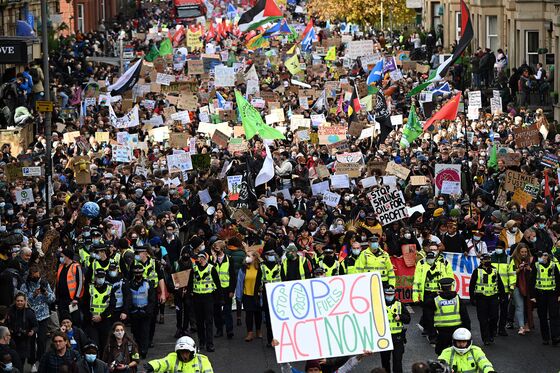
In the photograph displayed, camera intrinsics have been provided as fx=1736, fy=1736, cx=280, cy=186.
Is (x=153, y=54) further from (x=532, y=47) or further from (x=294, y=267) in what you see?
(x=294, y=267)

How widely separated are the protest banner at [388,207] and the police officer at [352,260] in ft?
11.4

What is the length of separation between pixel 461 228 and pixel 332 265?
12.1ft

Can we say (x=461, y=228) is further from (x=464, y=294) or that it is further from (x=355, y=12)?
(x=355, y=12)

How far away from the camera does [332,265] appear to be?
74.7ft

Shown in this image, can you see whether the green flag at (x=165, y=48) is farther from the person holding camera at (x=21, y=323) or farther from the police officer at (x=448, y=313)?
the police officer at (x=448, y=313)

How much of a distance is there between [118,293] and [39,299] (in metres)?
0.97

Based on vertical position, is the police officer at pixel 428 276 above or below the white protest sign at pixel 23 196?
below

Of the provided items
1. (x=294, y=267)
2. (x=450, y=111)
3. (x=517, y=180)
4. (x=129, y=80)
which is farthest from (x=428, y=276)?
(x=129, y=80)

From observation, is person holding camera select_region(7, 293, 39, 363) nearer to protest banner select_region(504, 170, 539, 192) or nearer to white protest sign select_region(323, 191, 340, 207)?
white protest sign select_region(323, 191, 340, 207)

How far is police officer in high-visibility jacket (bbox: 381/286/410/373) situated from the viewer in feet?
66.4

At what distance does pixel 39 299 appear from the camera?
2125cm

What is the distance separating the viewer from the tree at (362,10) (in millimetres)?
74375

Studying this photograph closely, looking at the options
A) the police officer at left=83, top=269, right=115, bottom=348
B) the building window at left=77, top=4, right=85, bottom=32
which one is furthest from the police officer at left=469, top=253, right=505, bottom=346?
the building window at left=77, top=4, right=85, bottom=32

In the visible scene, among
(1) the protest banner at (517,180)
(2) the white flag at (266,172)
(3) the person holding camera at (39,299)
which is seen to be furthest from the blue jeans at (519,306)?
(2) the white flag at (266,172)
